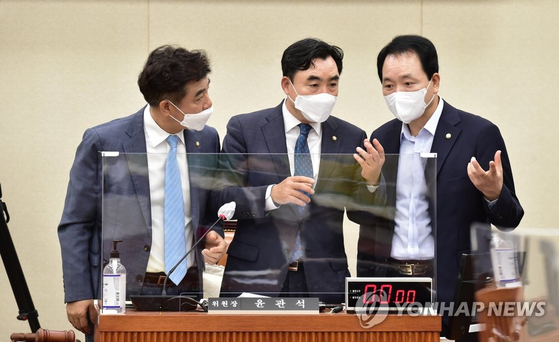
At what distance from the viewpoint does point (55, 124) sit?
5387 mm

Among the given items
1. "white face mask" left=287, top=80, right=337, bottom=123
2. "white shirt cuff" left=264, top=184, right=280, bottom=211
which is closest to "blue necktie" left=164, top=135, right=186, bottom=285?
"white shirt cuff" left=264, top=184, right=280, bottom=211

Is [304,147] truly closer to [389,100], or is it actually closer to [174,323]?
[389,100]

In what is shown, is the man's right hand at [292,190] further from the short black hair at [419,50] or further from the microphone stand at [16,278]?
the microphone stand at [16,278]

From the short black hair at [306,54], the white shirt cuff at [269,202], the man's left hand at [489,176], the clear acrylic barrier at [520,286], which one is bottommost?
the clear acrylic barrier at [520,286]

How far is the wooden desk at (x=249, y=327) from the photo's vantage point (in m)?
2.63

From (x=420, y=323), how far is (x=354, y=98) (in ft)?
9.78

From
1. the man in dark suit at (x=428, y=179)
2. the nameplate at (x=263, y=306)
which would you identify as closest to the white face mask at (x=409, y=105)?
the man in dark suit at (x=428, y=179)

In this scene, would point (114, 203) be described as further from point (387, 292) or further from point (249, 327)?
point (387, 292)

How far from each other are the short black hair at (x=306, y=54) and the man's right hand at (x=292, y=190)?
79 cm

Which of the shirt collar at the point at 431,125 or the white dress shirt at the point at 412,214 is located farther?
the shirt collar at the point at 431,125

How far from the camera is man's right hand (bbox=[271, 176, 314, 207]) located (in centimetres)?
272

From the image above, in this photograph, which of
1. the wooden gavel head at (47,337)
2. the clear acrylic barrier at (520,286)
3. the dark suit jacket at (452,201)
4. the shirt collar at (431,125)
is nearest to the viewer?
the clear acrylic barrier at (520,286)

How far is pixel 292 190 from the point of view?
272 cm

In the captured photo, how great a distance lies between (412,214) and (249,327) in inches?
26.3
